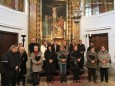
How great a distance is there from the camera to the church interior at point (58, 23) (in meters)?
11.5

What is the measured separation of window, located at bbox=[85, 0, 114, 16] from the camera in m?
12.2

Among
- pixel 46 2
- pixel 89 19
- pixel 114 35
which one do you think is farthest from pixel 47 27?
pixel 114 35

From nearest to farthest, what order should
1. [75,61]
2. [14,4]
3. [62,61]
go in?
[62,61] < [75,61] < [14,4]

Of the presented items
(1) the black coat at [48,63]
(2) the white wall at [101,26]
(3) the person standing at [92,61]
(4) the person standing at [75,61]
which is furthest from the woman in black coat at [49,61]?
(2) the white wall at [101,26]

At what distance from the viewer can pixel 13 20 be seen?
11695mm

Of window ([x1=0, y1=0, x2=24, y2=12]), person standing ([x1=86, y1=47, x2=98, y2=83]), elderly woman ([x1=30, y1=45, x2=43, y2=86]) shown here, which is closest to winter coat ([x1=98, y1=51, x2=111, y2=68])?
person standing ([x1=86, y1=47, x2=98, y2=83])

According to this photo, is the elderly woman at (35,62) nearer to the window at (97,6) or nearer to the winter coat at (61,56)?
the winter coat at (61,56)

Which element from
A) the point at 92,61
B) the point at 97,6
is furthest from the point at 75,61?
the point at 97,6

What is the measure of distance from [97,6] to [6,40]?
18.8 ft

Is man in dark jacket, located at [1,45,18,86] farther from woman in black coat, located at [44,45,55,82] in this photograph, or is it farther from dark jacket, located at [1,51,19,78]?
woman in black coat, located at [44,45,55,82]

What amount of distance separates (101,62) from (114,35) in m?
2.86

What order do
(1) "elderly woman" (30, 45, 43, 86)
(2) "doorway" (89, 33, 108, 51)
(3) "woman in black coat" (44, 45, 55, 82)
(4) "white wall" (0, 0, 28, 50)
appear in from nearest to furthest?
(1) "elderly woman" (30, 45, 43, 86) < (3) "woman in black coat" (44, 45, 55, 82) < (4) "white wall" (0, 0, 28, 50) < (2) "doorway" (89, 33, 108, 51)

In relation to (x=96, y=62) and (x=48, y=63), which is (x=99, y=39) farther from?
(x=48, y=63)

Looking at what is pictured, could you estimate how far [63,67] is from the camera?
9.02 m
